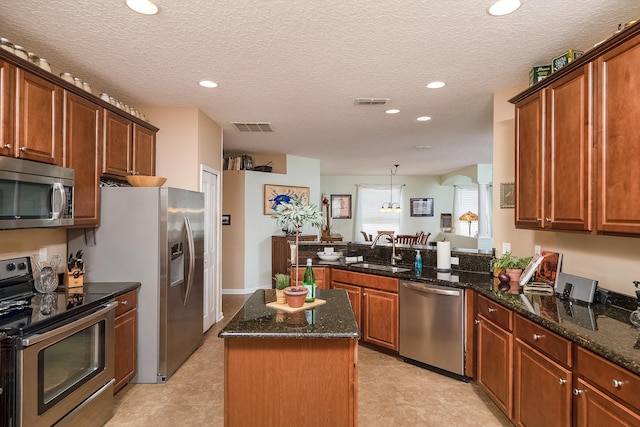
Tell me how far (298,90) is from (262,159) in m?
3.81

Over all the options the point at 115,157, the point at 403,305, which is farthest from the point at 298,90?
the point at 403,305

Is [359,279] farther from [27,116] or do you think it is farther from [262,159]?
[262,159]

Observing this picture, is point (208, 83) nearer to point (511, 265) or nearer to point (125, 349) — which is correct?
point (125, 349)

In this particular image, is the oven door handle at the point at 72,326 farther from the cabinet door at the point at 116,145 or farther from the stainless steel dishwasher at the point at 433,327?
the stainless steel dishwasher at the point at 433,327

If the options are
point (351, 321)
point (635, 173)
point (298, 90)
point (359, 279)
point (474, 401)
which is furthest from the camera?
point (359, 279)

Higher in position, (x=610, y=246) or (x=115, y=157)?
(x=115, y=157)

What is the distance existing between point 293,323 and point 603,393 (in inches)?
55.5

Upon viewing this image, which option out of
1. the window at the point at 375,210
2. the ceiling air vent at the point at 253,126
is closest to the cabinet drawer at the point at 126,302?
the ceiling air vent at the point at 253,126

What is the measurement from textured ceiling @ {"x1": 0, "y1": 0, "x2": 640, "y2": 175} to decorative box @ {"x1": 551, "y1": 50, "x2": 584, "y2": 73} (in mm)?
111

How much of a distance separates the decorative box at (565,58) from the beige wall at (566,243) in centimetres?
82

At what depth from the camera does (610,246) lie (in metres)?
2.35

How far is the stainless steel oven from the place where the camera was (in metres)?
1.83

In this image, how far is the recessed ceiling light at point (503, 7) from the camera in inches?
79.4

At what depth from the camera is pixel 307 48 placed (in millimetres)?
2570
